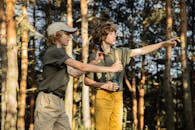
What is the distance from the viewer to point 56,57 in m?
4.37

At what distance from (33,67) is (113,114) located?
77.1 ft

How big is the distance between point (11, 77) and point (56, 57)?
9.81m

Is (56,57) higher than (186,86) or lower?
higher

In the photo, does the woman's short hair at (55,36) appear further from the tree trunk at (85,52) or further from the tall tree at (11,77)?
the tree trunk at (85,52)

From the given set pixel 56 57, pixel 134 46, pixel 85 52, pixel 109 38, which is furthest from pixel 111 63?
pixel 134 46

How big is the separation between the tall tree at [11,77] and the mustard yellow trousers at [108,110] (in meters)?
9.21

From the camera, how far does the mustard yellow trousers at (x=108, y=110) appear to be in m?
4.75

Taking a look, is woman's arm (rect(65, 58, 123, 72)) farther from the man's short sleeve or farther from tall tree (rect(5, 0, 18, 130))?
tall tree (rect(5, 0, 18, 130))

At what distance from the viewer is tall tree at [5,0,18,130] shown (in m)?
13.6

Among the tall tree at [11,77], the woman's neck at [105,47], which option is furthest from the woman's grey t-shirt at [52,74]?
the tall tree at [11,77]

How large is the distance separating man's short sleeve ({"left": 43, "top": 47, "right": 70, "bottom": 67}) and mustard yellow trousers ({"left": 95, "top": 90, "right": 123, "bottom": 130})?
0.67 metres

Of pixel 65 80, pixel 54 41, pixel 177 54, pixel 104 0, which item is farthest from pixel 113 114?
pixel 177 54

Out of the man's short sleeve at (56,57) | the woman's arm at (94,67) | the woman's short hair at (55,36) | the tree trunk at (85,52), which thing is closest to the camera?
the woman's arm at (94,67)

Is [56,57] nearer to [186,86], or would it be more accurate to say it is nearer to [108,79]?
[108,79]
